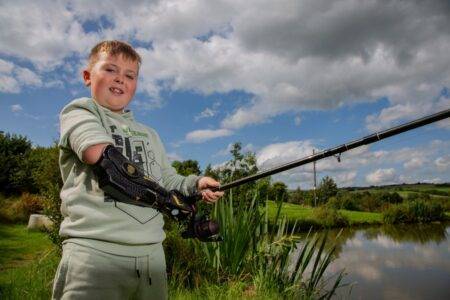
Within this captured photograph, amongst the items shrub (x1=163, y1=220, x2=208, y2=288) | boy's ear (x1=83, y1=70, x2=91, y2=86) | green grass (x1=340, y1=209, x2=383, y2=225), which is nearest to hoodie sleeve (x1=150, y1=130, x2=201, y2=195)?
boy's ear (x1=83, y1=70, x2=91, y2=86)

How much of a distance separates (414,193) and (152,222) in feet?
226

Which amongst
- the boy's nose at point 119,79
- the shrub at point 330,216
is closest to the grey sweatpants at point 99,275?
the boy's nose at point 119,79

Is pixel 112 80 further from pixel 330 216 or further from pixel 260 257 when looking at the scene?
pixel 330 216

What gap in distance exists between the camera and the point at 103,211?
1.82m

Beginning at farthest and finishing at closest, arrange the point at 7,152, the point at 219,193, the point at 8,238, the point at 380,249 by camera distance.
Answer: the point at 380,249 < the point at 7,152 < the point at 8,238 < the point at 219,193

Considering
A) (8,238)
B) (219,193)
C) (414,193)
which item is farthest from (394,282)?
(414,193)

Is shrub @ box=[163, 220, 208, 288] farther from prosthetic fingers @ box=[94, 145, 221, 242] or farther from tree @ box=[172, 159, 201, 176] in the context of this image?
tree @ box=[172, 159, 201, 176]

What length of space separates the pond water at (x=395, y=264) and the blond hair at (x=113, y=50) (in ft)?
27.2

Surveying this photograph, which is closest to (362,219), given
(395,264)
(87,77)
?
(395,264)

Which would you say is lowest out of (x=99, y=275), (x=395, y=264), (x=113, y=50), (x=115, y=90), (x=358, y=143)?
(x=395, y=264)

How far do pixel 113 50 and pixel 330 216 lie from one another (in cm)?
3691

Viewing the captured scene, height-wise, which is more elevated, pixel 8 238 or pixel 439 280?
pixel 8 238

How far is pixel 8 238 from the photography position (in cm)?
1327

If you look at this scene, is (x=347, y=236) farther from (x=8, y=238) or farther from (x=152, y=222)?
(x=152, y=222)
